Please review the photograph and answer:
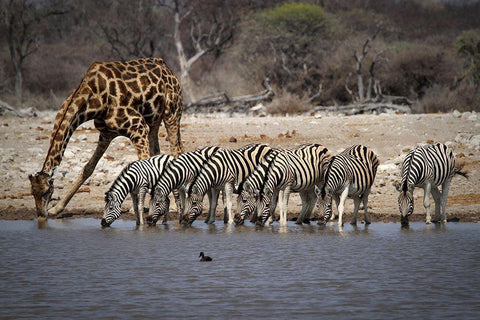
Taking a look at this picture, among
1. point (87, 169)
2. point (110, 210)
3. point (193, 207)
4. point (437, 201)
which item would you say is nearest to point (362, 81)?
point (437, 201)

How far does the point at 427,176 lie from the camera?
10.9 meters

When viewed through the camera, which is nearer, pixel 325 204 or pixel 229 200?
pixel 325 204

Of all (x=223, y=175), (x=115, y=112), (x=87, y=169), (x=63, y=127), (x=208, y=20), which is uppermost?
(x=208, y=20)

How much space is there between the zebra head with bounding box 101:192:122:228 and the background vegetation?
40.9 ft

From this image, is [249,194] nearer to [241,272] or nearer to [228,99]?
[241,272]

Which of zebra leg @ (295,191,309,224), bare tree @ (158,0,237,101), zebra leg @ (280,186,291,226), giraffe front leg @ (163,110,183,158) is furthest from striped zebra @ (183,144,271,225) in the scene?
bare tree @ (158,0,237,101)

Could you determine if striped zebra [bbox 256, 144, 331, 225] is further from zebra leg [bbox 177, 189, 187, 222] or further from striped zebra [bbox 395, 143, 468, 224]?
striped zebra [bbox 395, 143, 468, 224]

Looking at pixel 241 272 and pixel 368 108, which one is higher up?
pixel 368 108

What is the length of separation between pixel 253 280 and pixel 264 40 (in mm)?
26036

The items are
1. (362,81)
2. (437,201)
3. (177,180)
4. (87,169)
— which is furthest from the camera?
(362,81)

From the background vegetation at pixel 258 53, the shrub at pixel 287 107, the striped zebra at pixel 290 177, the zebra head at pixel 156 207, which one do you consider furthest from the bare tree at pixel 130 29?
the zebra head at pixel 156 207

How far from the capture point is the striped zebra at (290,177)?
10734mm

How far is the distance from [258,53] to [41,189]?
22.1 meters

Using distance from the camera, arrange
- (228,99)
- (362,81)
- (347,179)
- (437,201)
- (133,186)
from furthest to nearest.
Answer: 1. (362,81)
2. (228,99)
3. (437,201)
4. (133,186)
5. (347,179)
